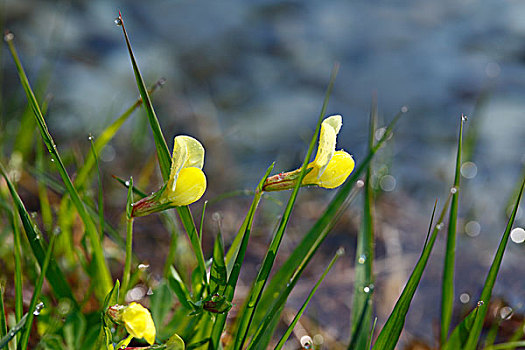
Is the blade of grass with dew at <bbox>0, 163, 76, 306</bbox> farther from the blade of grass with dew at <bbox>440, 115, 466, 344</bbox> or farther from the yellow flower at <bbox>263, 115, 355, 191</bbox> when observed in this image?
the blade of grass with dew at <bbox>440, 115, 466, 344</bbox>

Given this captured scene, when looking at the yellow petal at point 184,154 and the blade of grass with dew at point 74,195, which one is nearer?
the yellow petal at point 184,154

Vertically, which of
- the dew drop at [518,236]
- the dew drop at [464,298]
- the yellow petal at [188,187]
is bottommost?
the dew drop at [518,236]

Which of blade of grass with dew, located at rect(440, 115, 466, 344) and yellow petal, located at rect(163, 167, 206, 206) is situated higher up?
yellow petal, located at rect(163, 167, 206, 206)

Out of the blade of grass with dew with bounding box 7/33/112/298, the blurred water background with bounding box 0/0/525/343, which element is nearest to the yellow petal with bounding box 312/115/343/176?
the blade of grass with dew with bounding box 7/33/112/298

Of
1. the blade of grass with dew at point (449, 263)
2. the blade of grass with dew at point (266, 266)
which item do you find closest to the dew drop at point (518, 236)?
the blade of grass with dew at point (449, 263)

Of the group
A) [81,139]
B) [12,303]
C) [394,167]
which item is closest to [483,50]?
[394,167]

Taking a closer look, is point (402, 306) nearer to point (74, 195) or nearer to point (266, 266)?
point (266, 266)

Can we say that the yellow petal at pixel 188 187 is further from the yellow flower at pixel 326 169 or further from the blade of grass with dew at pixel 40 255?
the blade of grass with dew at pixel 40 255

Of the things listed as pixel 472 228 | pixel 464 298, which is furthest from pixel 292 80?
pixel 464 298
